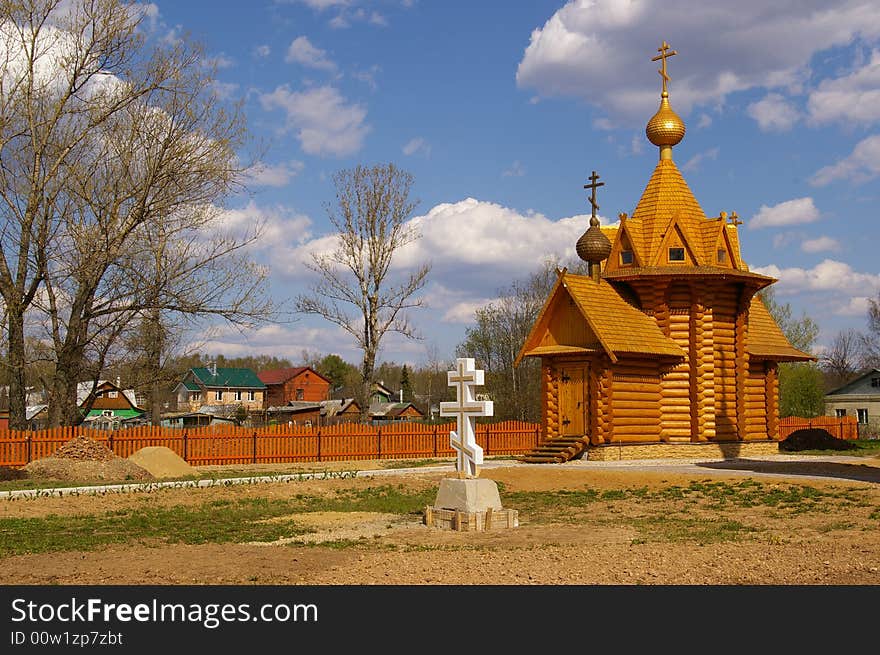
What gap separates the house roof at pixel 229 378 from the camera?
85.4m

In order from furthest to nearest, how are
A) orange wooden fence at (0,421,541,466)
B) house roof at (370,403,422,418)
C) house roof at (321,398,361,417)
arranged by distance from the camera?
house roof at (370,403,422,418), house roof at (321,398,361,417), orange wooden fence at (0,421,541,466)

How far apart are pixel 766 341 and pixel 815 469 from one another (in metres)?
11.2

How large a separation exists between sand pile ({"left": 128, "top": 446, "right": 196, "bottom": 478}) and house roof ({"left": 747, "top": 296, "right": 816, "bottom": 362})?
18.9 meters

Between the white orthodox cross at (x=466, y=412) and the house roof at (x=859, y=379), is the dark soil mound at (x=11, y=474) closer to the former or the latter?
the white orthodox cross at (x=466, y=412)

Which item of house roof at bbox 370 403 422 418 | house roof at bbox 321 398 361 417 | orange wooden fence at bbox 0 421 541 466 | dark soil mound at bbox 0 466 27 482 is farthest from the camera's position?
house roof at bbox 370 403 422 418

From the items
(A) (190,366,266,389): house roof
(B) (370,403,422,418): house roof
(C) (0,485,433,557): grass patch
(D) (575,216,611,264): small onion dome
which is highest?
(D) (575,216,611,264): small onion dome

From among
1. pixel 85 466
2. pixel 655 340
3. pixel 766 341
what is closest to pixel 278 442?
pixel 85 466

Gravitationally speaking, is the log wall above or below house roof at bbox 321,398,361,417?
above

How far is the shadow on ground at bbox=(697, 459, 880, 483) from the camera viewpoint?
781 inches

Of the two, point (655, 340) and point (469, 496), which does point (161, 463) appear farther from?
point (655, 340)

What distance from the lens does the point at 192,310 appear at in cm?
2725

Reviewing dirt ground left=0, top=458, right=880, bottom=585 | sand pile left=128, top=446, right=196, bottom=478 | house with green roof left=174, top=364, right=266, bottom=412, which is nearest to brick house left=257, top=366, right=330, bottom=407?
house with green roof left=174, top=364, right=266, bottom=412

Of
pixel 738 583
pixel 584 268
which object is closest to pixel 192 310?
pixel 738 583

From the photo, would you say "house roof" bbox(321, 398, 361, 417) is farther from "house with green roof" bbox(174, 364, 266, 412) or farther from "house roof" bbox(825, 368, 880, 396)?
"house roof" bbox(825, 368, 880, 396)
